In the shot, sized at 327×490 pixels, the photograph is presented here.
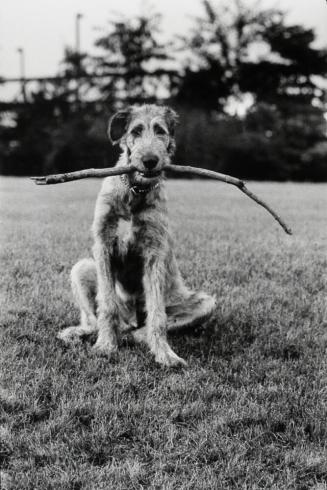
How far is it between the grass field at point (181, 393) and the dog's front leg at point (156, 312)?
0.13 m

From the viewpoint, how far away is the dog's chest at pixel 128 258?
433cm

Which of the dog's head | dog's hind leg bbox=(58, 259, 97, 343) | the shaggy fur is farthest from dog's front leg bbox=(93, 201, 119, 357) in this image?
the dog's head

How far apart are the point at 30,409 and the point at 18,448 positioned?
14.7 inches

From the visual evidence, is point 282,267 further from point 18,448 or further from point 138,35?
point 138,35

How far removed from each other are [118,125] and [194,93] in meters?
16.7

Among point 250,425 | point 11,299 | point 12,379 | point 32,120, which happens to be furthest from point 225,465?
point 32,120

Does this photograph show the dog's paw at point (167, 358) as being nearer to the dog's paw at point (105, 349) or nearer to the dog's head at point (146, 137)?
the dog's paw at point (105, 349)

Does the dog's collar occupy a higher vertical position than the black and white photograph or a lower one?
higher

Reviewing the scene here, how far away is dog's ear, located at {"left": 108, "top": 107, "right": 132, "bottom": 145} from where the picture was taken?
4.70 m

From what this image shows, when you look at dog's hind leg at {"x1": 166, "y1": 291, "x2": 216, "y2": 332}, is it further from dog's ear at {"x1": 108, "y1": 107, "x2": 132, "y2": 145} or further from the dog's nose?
dog's ear at {"x1": 108, "y1": 107, "x2": 132, "y2": 145}

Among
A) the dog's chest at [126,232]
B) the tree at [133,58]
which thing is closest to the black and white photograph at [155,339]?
the dog's chest at [126,232]

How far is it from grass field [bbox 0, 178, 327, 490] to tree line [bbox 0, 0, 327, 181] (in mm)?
15394

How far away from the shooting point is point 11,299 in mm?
4852

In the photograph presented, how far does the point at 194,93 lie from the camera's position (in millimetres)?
20578
